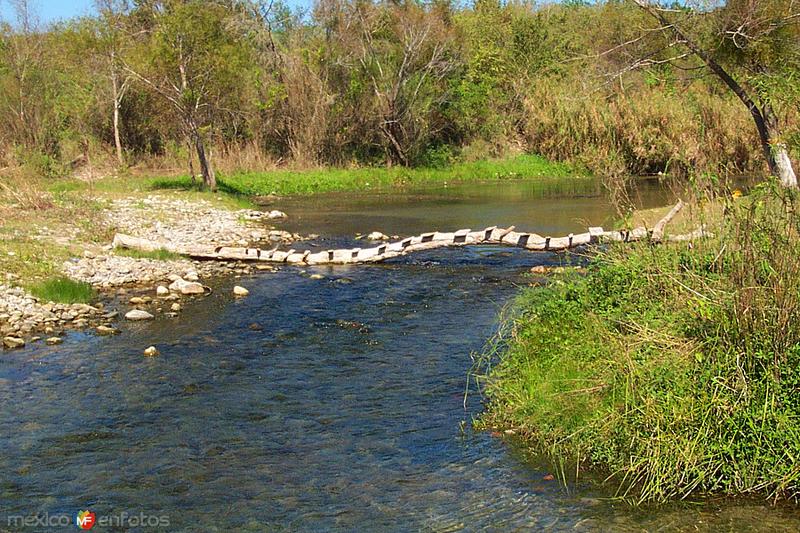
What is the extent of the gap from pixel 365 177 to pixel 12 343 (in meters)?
27.2

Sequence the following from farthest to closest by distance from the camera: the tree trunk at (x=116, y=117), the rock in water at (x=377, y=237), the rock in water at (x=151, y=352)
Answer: the tree trunk at (x=116, y=117) < the rock in water at (x=377, y=237) < the rock in water at (x=151, y=352)

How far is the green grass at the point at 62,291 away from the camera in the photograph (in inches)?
549

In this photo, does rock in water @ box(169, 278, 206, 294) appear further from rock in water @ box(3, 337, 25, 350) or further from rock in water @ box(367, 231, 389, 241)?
rock in water @ box(367, 231, 389, 241)

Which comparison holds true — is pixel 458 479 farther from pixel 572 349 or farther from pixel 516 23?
pixel 516 23

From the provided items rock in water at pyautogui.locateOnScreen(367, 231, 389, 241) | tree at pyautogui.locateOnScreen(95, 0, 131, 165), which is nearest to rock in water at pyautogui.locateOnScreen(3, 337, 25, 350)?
rock in water at pyautogui.locateOnScreen(367, 231, 389, 241)

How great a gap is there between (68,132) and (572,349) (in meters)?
32.6

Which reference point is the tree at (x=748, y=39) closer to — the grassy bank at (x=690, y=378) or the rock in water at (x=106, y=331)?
the grassy bank at (x=690, y=378)

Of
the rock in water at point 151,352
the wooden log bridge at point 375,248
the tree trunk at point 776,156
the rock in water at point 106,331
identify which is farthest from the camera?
the tree trunk at point 776,156

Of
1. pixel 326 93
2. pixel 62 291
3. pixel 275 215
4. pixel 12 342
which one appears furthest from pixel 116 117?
pixel 12 342

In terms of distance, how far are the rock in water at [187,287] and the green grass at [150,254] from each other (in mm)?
2385

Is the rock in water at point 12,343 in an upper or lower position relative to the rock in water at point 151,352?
upper

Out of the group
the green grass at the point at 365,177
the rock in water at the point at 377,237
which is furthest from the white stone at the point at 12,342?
the green grass at the point at 365,177

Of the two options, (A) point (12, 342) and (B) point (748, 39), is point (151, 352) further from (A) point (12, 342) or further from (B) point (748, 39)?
(B) point (748, 39)

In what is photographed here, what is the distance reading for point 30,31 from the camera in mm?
34219
